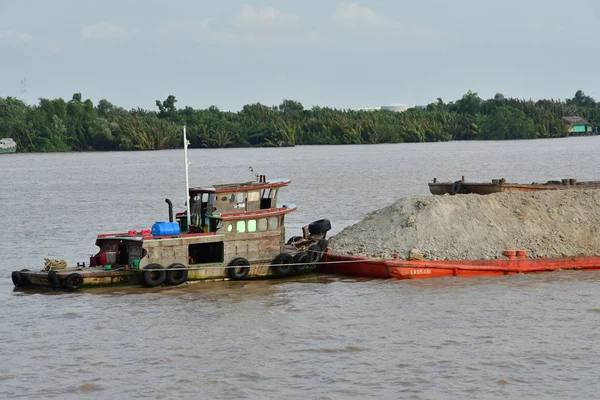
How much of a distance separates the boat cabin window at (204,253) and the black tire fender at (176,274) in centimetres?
102

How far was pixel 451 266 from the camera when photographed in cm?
2892

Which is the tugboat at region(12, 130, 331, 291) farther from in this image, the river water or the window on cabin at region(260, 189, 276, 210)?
the river water

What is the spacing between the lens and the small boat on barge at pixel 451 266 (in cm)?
2878

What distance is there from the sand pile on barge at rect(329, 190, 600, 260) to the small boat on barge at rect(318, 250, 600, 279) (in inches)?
16.5

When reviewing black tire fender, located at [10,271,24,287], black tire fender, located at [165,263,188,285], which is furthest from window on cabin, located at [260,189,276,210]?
black tire fender, located at [10,271,24,287]

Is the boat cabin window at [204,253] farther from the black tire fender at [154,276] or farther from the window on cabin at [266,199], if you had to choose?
the window on cabin at [266,199]

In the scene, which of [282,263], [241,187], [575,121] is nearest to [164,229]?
[241,187]

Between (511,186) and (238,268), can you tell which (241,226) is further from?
(511,186)

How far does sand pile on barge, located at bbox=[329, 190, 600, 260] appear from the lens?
29953 millimetres

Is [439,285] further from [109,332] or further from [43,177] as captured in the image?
[43,177]

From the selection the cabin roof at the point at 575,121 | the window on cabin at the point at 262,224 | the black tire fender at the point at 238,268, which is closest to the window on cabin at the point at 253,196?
the window on cabin at the point at 262,224

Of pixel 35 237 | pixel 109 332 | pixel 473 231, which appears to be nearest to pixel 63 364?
pixel 109 332

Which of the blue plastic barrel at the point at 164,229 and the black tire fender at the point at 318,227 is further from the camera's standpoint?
the black tire fender at the point at 318,227

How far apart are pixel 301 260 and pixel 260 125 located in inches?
4730
